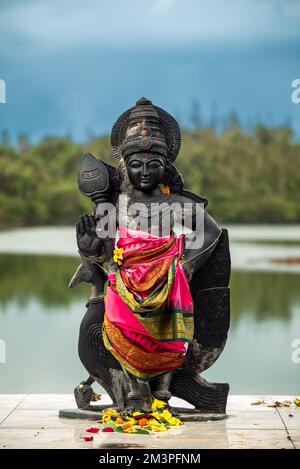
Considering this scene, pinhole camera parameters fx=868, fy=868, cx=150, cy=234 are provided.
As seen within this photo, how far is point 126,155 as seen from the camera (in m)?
4.56

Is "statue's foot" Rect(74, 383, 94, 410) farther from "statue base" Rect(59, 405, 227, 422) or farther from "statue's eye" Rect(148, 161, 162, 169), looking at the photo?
Result: "statue's eye" Rect(148, 161, 162, 169)

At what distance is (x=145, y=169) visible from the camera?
4492mm

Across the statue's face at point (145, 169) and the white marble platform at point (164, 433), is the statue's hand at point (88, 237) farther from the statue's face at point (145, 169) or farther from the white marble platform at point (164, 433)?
the white marble platform at point (164, 433)

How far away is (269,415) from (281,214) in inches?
897

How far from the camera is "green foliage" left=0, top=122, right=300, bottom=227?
86.1 feet

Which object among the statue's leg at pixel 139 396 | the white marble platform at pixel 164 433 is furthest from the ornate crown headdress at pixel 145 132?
the white marble platform at pixel 164 433

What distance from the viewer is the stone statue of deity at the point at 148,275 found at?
4344 mm

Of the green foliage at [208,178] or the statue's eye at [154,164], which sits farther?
the green foliage at [208,178]

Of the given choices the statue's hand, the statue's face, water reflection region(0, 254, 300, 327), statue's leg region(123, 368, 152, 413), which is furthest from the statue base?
water reflection region(0, 254, 300, 327)

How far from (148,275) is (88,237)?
42cm

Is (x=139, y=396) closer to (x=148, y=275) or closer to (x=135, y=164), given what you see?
(x=148, y=275)

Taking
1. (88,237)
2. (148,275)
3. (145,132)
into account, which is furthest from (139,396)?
(145,132)

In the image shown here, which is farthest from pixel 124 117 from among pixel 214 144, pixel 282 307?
pixel 214 144
